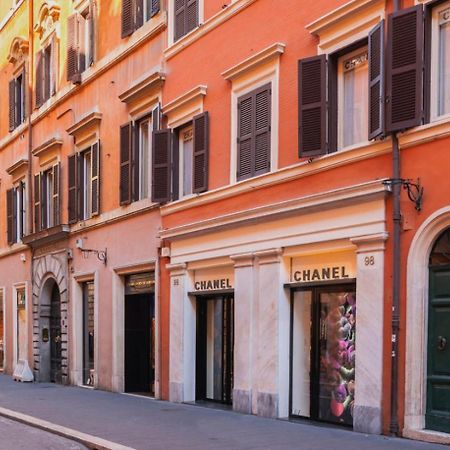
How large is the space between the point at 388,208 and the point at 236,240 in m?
3.98

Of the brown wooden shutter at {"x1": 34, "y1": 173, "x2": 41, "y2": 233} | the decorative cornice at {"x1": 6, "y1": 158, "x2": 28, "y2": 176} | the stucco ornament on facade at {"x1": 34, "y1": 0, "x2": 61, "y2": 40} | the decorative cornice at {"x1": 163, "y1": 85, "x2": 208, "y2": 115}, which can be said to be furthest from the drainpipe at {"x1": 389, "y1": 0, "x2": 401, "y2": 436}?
the decorative cornice at {"x1": 6, "y1": 158, "x2": 28, "y2": 176}

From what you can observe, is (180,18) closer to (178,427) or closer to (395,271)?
(395,271)

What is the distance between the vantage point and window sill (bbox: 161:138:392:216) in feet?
36.3

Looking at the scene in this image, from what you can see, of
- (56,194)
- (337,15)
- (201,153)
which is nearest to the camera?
(337,15)

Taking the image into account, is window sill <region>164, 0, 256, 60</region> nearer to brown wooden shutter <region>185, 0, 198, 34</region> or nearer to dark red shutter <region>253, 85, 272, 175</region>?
brown wooden shutter <region>185, 0, 198, 34</region>

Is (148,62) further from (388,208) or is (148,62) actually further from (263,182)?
(388,208)

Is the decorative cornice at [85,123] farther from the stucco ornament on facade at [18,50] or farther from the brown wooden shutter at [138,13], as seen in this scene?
the stucco ornament on facade at [18,50]

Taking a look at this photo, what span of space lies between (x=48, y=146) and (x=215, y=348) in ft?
32.7

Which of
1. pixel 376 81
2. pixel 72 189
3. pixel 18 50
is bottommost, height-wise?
pixel 72 189

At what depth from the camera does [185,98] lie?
626 inches

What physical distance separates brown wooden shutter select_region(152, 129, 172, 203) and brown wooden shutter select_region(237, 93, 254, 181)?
2591mm

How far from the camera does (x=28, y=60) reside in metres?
25.8

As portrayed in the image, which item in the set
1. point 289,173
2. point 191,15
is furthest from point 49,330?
point 289,173

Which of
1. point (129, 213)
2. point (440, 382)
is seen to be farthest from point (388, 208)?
point (129, 213)
